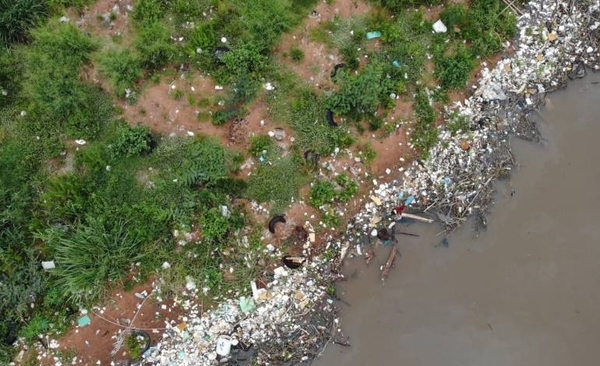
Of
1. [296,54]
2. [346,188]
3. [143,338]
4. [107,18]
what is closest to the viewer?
[143,338]

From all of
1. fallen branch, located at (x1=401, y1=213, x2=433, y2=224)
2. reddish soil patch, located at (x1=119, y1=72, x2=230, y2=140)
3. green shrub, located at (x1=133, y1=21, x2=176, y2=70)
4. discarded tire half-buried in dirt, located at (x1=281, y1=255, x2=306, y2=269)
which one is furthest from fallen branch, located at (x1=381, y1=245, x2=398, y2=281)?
green shrub, located at (x1=133, y1=21, x2=176, y2=70)

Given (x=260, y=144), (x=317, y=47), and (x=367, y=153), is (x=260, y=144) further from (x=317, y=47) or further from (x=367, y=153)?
(x=317, y=47)

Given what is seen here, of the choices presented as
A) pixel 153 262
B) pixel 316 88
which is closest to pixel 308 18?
A: pixel 316 88

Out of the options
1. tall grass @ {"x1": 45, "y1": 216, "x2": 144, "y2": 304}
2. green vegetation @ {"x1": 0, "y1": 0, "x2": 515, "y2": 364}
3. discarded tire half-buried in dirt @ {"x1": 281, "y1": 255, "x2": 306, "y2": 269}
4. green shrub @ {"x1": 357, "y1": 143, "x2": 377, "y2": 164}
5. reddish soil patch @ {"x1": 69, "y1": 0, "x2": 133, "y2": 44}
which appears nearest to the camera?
tall grass @ {"x1": 45, "y1": 216, "x2": 144, "y2": 304}

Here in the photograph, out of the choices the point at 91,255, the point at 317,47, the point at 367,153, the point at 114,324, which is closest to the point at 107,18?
the point at 317,47

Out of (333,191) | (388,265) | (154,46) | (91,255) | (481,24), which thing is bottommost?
(91,255)

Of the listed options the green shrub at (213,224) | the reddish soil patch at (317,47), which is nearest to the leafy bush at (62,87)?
the green shrub at (213,224)

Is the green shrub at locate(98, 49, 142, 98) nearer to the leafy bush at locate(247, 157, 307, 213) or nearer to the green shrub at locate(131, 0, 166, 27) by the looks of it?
the green shrub at locate(131, 0, 166, 27)
